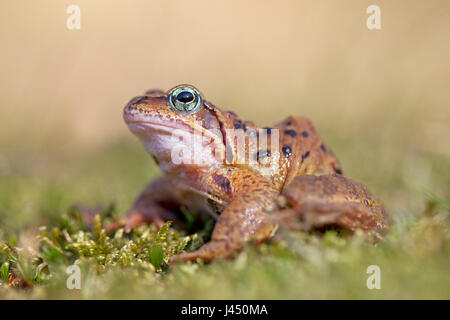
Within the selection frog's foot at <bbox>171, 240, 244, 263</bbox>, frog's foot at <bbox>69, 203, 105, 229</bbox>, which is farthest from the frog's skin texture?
frog's foot at <bbox>69, 203, 105, 229</bbox>

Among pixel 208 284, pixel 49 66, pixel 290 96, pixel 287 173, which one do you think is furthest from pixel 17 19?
pixel 208 284

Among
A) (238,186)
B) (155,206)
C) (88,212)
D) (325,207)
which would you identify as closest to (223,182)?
(238,186)

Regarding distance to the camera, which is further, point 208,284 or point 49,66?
point 49,66

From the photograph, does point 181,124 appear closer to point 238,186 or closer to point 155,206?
point 238,186

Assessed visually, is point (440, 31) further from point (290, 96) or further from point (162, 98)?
point (162, 98)

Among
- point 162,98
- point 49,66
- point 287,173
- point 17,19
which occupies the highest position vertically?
point 17,19
